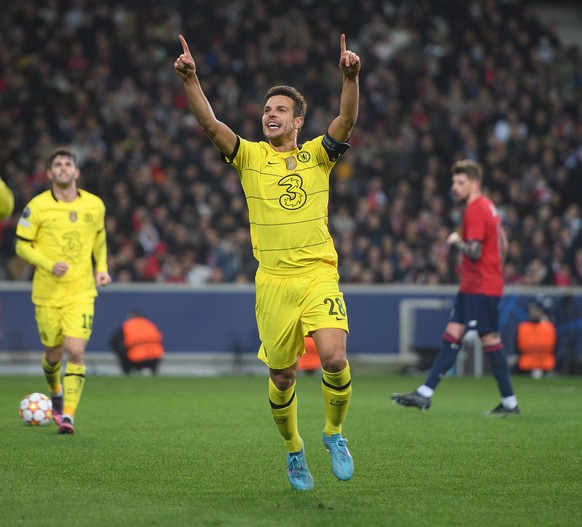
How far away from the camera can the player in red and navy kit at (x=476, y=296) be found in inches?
447

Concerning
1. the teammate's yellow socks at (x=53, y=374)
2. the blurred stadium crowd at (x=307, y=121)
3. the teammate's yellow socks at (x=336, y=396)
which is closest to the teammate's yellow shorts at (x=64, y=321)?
the teammate's yellow socks at (x=53, y=374)

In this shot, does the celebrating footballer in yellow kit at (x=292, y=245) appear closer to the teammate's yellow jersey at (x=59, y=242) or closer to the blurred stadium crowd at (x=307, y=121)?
the teammate's yellow jersey at (x=59, y=242)

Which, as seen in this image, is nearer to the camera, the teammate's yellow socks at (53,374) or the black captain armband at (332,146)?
the black captain armband at (332,146)

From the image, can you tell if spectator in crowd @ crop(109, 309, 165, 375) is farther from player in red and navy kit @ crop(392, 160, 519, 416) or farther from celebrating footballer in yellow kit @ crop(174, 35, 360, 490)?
celebrating footballer in yellow kit @ crop(174, 35, 360, 490)

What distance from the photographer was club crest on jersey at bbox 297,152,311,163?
6.97m

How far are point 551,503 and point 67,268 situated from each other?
5145 millimetres

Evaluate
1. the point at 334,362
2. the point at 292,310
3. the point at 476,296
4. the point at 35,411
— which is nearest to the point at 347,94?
the point at 292,310

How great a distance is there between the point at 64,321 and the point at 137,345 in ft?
28.3

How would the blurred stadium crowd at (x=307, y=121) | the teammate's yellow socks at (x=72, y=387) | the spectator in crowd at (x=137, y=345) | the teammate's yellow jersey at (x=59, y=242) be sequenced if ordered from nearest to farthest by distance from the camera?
the teammate's yellow socks at (x=72, y=387)
the teammate's yellow jersey at (x=59, y=242)
the spectator in crowd at (x=137, y=345)
the blurred stadium crowd at (x=307, y=121)

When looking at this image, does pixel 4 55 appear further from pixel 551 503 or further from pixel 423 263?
pixel 551 503

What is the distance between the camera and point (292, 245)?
6.86 m

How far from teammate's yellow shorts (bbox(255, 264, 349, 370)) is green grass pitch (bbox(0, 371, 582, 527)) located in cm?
83

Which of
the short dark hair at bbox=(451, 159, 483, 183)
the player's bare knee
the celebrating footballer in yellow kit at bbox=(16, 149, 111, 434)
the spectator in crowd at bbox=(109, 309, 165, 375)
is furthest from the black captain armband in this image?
the spectator in crowd at bbox=(109, 309, 165, 375)

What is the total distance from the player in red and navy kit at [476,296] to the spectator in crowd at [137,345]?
25.4 ft
